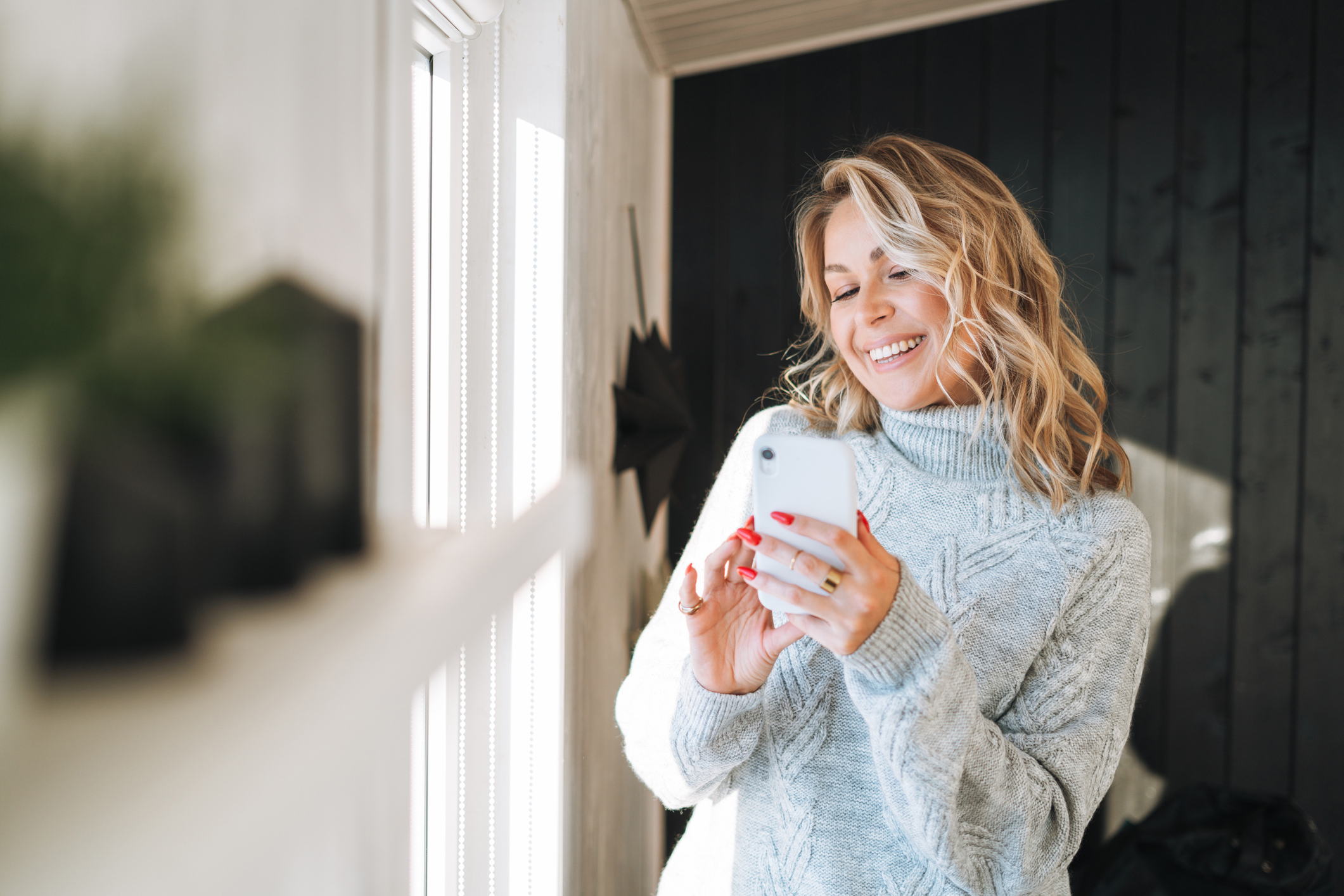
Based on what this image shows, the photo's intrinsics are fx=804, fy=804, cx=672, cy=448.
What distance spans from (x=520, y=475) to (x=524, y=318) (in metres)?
0.18

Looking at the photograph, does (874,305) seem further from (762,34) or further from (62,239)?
(762,34)

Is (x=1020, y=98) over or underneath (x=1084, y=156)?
over

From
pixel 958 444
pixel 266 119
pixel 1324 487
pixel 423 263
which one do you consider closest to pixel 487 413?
pixel 423 263

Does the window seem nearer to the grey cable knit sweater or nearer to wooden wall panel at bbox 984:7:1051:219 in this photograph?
the grey cable knit sweater

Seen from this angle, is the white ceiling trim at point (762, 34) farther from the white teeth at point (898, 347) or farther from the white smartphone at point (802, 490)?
the white smartphone at point (802, 490)

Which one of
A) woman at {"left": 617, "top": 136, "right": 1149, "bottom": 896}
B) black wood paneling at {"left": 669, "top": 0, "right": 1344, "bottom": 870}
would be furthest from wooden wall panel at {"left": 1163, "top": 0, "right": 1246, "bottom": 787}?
woman at {"left": 617, "top": 136, "right": 1149, "bottom": 896}

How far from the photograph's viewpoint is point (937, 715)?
702mm

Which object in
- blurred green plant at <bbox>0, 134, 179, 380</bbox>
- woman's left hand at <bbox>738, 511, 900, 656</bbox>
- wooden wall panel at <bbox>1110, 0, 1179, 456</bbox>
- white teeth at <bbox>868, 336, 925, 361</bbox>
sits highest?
wooden wall panel at <bbox>1110, 0, 1179, 456</bbox>

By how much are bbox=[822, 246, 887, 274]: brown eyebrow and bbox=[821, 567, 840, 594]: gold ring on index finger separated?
461mm

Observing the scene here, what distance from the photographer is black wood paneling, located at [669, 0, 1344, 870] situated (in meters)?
1.82

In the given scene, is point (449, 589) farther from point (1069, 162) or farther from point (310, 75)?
point (1069, 162)

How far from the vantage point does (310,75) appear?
10 centimetres

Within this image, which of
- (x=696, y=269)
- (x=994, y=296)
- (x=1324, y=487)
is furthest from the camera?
(x=696, y=269)

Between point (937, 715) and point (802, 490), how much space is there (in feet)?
0.76
